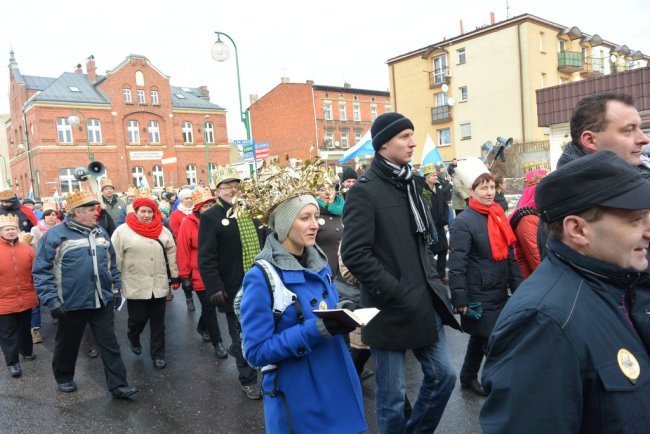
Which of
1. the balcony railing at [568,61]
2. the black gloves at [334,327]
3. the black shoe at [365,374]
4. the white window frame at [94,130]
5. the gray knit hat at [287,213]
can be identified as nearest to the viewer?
the black gloves at [334,327]

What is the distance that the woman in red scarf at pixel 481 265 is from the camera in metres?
3.97

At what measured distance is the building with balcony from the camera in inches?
1304

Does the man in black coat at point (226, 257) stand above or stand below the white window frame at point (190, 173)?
below

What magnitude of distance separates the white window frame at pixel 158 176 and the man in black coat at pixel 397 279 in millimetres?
48243

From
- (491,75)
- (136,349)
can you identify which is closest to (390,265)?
(136,349)

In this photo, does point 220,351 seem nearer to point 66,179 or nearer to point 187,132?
point 66,179

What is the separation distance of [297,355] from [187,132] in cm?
5163

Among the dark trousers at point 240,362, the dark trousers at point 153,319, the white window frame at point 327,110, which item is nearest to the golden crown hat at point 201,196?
the dark trousers at point 153,319

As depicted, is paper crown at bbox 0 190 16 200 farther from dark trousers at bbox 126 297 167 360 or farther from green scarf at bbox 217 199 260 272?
green scarf at bbox 217 199 260 272

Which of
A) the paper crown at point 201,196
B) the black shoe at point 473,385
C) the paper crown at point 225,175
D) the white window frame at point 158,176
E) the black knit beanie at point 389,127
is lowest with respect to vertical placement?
the black shoe at point 473,385

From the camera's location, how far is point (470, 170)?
4.26 m

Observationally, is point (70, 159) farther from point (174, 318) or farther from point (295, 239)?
point (295, 239)

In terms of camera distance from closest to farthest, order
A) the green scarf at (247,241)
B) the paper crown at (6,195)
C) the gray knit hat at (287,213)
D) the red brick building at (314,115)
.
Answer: the gray knit hat at (287,213) → the green scarf at (247,241) → the paper crown at (6,195) → the red brick building at (314,115)

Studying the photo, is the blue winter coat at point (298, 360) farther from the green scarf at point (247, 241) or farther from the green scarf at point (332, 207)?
the green scarf at point (332, 207)
